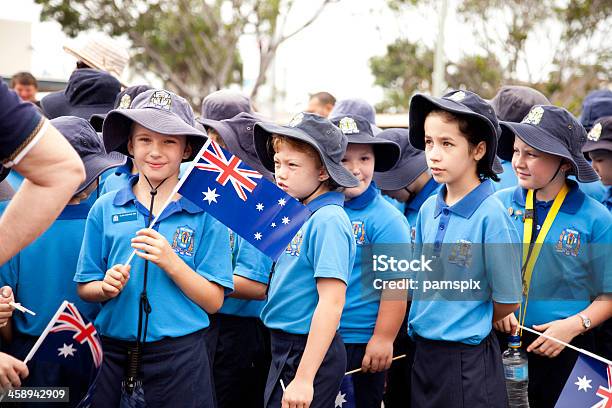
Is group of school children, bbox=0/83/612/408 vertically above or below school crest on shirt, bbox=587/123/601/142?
below

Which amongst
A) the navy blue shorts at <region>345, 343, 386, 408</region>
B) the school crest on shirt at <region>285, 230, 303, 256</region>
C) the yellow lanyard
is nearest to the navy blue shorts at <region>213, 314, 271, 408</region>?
the navy blue shorts at <region>345, 343, 386, 408</region>

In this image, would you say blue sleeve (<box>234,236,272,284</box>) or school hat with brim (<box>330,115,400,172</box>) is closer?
blue sleeve (<box>234,236,272,284</box>)

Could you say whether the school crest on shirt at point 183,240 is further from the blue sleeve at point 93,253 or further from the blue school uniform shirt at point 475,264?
the blue school uniform shirt at point 475,264

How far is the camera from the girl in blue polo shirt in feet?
14.4

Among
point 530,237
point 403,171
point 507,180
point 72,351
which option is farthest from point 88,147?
point 507,180

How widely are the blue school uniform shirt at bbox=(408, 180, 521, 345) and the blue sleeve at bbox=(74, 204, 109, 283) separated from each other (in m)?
1.53

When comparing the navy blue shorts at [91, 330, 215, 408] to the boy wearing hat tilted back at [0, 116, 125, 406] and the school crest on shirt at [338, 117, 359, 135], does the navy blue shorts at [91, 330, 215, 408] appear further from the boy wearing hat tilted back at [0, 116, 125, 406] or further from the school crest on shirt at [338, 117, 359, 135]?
the school crest on shirt at [338, 117, 359, 135]

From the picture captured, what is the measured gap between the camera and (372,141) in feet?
15.7

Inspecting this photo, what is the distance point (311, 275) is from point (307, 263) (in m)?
0.06

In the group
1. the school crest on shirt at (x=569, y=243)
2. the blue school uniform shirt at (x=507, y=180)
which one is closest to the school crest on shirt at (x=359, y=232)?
the school crest on shirt at (x=569, y=243)

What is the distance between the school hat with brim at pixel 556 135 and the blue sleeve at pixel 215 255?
5.93 ft

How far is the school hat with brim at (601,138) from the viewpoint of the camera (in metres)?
5.11

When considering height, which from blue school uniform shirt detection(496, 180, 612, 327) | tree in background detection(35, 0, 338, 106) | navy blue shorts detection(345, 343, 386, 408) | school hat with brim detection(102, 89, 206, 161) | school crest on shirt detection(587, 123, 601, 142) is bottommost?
navy blue shorts detection(345, 343, 386, 408)

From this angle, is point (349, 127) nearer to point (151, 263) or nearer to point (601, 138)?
point (601, 138)
